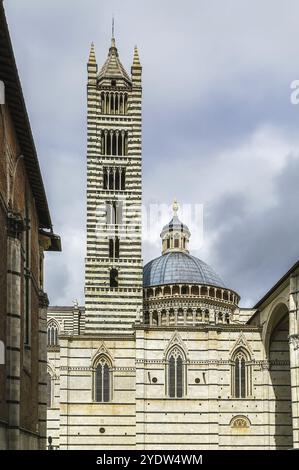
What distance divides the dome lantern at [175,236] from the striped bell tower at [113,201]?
999cm

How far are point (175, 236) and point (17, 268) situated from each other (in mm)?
45878

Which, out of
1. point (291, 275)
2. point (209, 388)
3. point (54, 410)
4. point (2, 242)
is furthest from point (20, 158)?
point (54, 410)

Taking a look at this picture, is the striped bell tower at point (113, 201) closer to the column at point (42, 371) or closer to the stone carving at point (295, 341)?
the stone carving at point (295, 341)

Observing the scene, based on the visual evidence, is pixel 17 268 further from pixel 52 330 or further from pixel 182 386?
pixel 52 330

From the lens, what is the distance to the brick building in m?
17.7

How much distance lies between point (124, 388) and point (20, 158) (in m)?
22.6

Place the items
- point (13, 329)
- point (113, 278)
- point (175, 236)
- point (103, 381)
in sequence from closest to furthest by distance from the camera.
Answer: point (13, 329) < point (103, 381) < point (113, 278) < point (175, 236)

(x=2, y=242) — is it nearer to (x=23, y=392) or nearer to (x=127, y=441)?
(x=23, y=392)

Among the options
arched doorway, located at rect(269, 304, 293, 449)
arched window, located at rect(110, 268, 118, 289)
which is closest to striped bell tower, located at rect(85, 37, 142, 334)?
arched window, located at rect(110, 268, 118, 289)

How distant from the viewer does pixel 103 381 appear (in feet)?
136

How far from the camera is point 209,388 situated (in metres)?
40.8

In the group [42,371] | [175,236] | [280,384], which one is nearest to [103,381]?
[280,384]

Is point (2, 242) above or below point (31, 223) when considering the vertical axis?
below
